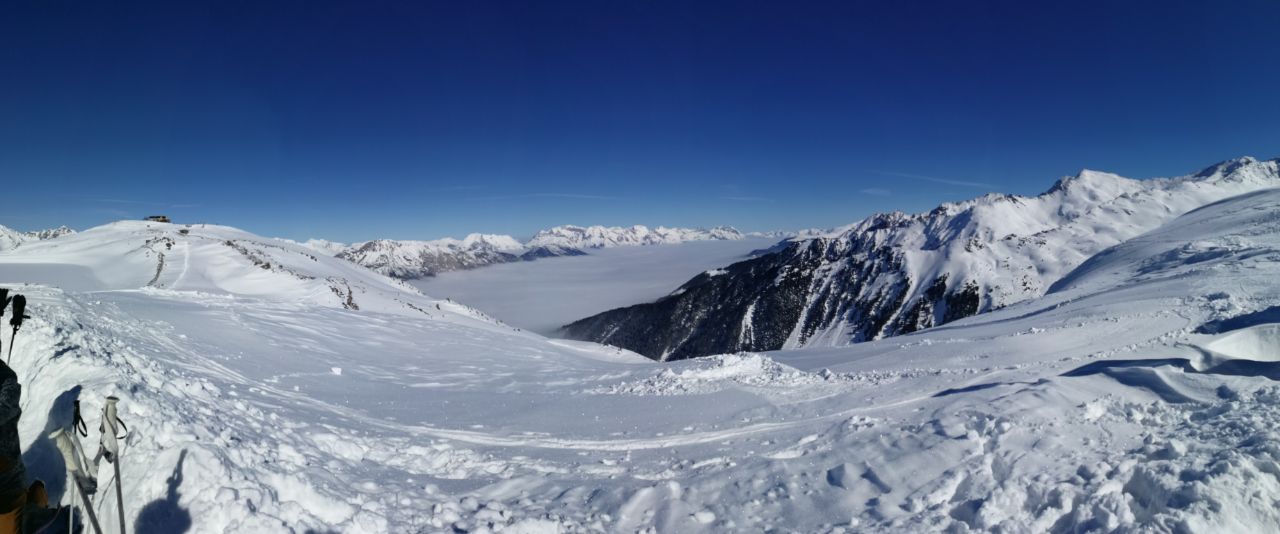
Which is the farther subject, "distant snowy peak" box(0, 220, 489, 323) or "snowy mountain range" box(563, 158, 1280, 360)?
"snowy mountain range" box(563, 158, 1280, 360)


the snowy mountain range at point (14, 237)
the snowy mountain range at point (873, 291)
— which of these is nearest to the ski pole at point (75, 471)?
the snowy mountain range at point (14, 237)

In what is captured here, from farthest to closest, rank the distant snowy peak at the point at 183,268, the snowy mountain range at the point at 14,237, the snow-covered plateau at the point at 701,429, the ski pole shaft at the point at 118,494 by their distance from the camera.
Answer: the snowy mountain range at the point at 14,237, the distant snowy peak at the point at 183,268, the snow-covered plateau at the point at 701,429, the ski pole shaft at the point at 118,494

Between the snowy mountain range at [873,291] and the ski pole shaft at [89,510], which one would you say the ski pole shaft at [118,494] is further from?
the snowy mountain range at [873,291]

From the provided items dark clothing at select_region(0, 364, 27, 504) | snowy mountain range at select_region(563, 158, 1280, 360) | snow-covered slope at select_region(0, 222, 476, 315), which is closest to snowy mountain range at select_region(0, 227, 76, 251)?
snow-covered slope at select_region(0, 222, 476, 315)

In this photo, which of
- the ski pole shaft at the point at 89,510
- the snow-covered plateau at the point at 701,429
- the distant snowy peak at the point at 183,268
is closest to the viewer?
the ski pole shaft at the point at 89,510

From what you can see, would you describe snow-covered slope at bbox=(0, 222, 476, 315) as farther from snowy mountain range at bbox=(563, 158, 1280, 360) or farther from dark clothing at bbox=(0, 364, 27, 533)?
snowy mountain range at bbox=(563, 158, 1280, 360)

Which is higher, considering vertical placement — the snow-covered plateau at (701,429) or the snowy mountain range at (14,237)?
the snowy mountain range at (14,237)

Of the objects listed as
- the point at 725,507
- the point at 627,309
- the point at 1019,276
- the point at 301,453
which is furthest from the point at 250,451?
the point at 627,309

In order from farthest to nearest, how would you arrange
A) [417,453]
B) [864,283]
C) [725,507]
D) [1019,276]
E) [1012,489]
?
[864,283], [1019,276], [417,453], [725,507], [1012,489]

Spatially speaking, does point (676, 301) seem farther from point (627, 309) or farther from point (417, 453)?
point (417, 453)
